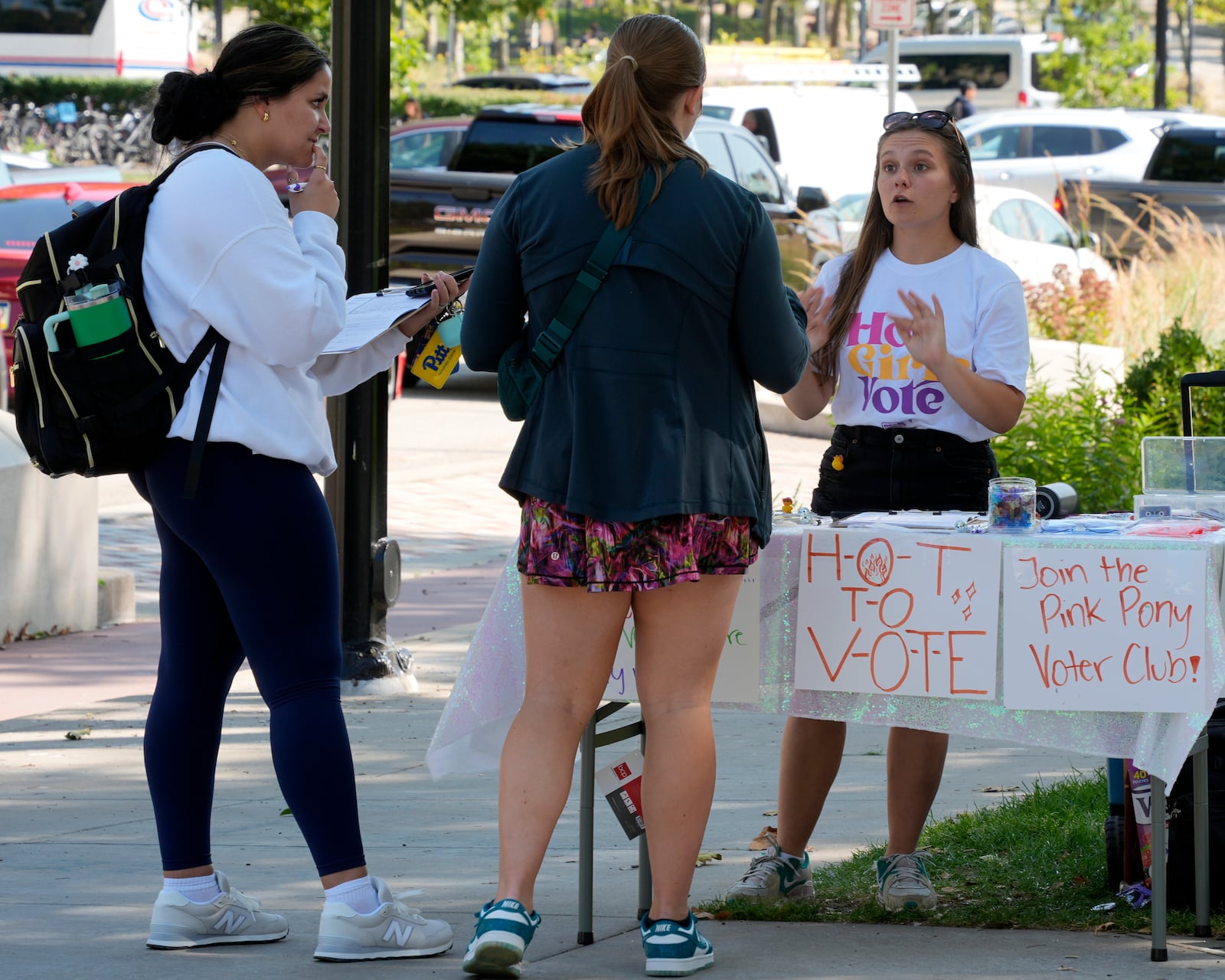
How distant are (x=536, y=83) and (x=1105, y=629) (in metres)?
31.0

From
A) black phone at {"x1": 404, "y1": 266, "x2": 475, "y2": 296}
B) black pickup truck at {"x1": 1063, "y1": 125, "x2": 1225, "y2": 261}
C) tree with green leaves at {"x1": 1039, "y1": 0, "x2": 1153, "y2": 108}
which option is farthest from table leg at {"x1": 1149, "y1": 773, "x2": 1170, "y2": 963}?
tree with green leaves at {"x1": 1039, "y1": 0, "x2": 1153, "y2": 108}

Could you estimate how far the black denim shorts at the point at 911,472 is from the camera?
425cm

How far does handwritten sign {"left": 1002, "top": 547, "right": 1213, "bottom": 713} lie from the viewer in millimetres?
3717

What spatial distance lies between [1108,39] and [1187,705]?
40.6m

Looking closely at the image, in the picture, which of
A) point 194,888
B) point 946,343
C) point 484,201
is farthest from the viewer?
point 484,201

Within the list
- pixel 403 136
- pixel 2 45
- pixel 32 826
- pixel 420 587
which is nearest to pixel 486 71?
pixel 2 45

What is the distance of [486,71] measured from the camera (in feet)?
162

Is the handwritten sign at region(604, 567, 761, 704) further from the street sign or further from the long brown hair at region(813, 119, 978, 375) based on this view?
the street sign

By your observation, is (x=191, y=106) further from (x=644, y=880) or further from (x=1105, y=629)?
(x=1105, y=629)

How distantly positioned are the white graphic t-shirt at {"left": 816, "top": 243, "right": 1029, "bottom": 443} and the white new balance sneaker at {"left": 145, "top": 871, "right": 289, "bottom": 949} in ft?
5.89

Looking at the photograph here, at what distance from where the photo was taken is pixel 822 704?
4.02 meters

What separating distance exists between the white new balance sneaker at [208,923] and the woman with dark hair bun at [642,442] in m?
0.62

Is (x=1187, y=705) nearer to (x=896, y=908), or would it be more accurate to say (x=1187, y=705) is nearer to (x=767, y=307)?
(x=896, y=908)

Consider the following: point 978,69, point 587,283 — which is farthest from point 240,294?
point 978,69
